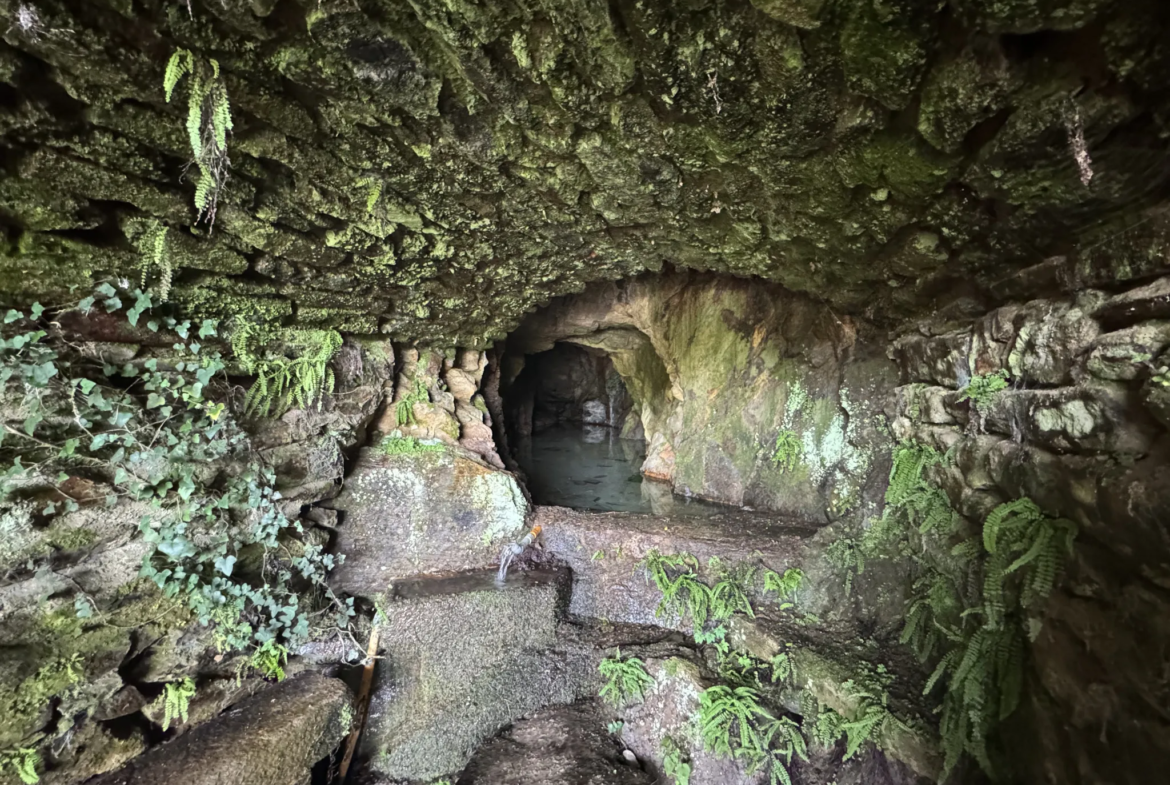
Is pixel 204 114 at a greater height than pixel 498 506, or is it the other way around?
pixel 204 114

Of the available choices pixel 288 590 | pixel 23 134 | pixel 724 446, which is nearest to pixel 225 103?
pixel 23 134

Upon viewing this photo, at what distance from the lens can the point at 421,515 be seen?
5.54 m

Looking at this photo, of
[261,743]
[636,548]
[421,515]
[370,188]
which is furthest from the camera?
[421,515]

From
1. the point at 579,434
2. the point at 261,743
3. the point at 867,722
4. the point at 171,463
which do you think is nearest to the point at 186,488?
the point at 171,463

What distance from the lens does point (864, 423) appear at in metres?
5.29

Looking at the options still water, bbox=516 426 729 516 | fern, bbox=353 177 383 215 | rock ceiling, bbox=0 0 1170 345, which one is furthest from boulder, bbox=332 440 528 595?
fern, bbox=353 177 383 215

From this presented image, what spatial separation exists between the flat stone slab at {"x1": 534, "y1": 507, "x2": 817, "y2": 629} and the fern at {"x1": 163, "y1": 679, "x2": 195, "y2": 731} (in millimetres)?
3222

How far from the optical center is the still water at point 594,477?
736 centimetres

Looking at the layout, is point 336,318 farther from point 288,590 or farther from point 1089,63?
point 1089,63

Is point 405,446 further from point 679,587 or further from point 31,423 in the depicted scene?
point 679,587

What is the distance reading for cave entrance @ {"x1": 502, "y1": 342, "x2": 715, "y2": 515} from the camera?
7977 millimetres

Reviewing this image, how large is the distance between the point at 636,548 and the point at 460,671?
2058 millimetres

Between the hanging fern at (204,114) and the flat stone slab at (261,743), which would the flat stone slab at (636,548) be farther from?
the hanging fern at (204,114)

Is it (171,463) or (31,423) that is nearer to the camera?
(31,423)
